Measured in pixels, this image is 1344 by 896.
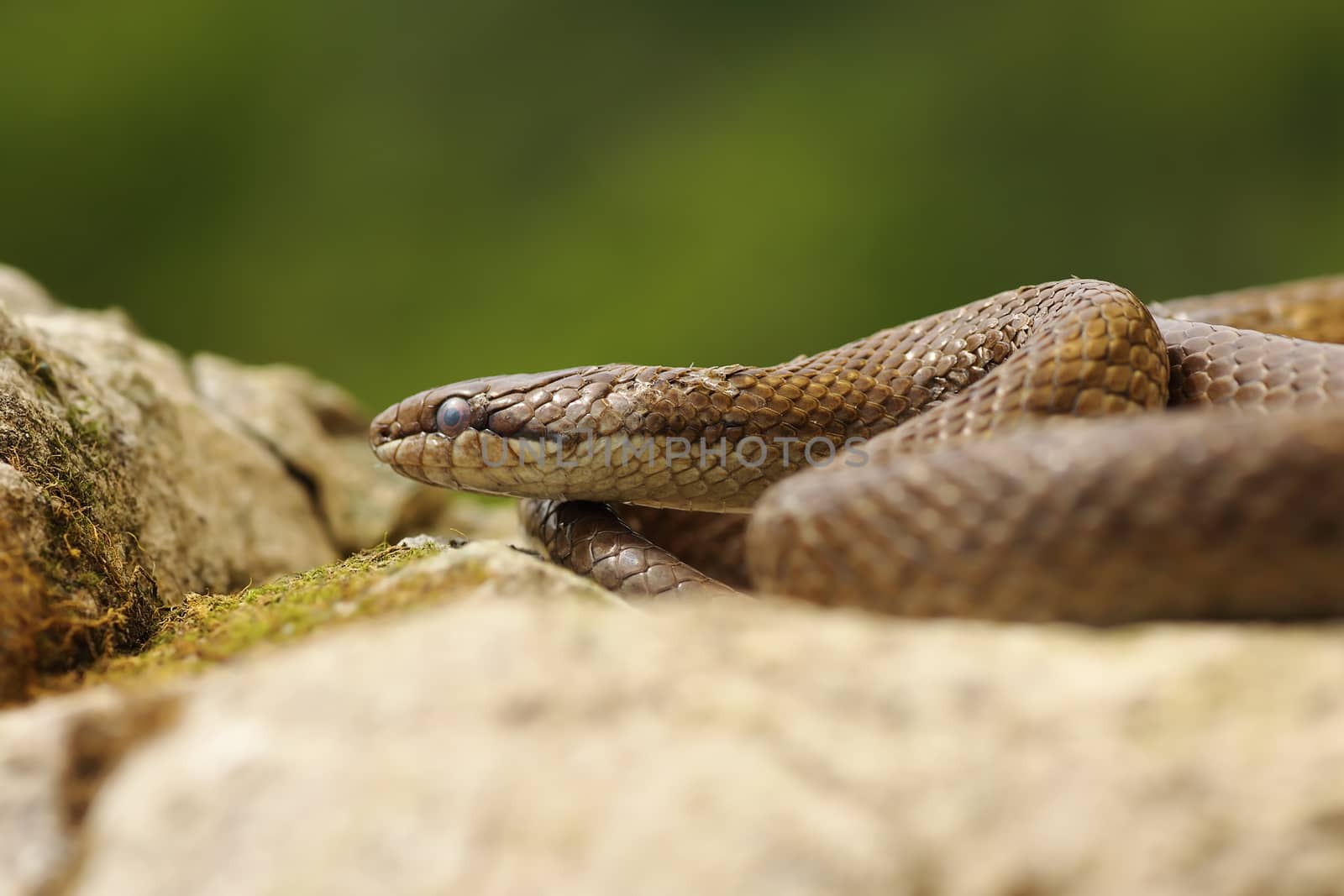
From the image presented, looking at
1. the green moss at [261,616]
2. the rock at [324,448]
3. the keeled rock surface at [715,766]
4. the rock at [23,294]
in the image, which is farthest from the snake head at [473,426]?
the rock at [23,294]

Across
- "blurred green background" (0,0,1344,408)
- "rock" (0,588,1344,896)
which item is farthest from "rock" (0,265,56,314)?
"blurred green background" (0,0,1344,408)

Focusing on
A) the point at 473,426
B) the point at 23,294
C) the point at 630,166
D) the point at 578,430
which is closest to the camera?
the point at 578,430

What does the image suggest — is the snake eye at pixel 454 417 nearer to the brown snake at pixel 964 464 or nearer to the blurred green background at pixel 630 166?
the brown snake at pixel 964 464

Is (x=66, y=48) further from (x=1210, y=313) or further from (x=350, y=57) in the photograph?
(x=1210, y=313)

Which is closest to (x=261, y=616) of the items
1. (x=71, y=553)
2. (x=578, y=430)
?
(x=71, y=553)

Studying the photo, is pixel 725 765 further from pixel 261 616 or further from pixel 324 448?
pixel 324 448

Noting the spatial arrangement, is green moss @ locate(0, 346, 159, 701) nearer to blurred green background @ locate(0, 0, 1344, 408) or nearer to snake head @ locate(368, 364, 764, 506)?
snake head @ locate(368, 364, 764, 506)
